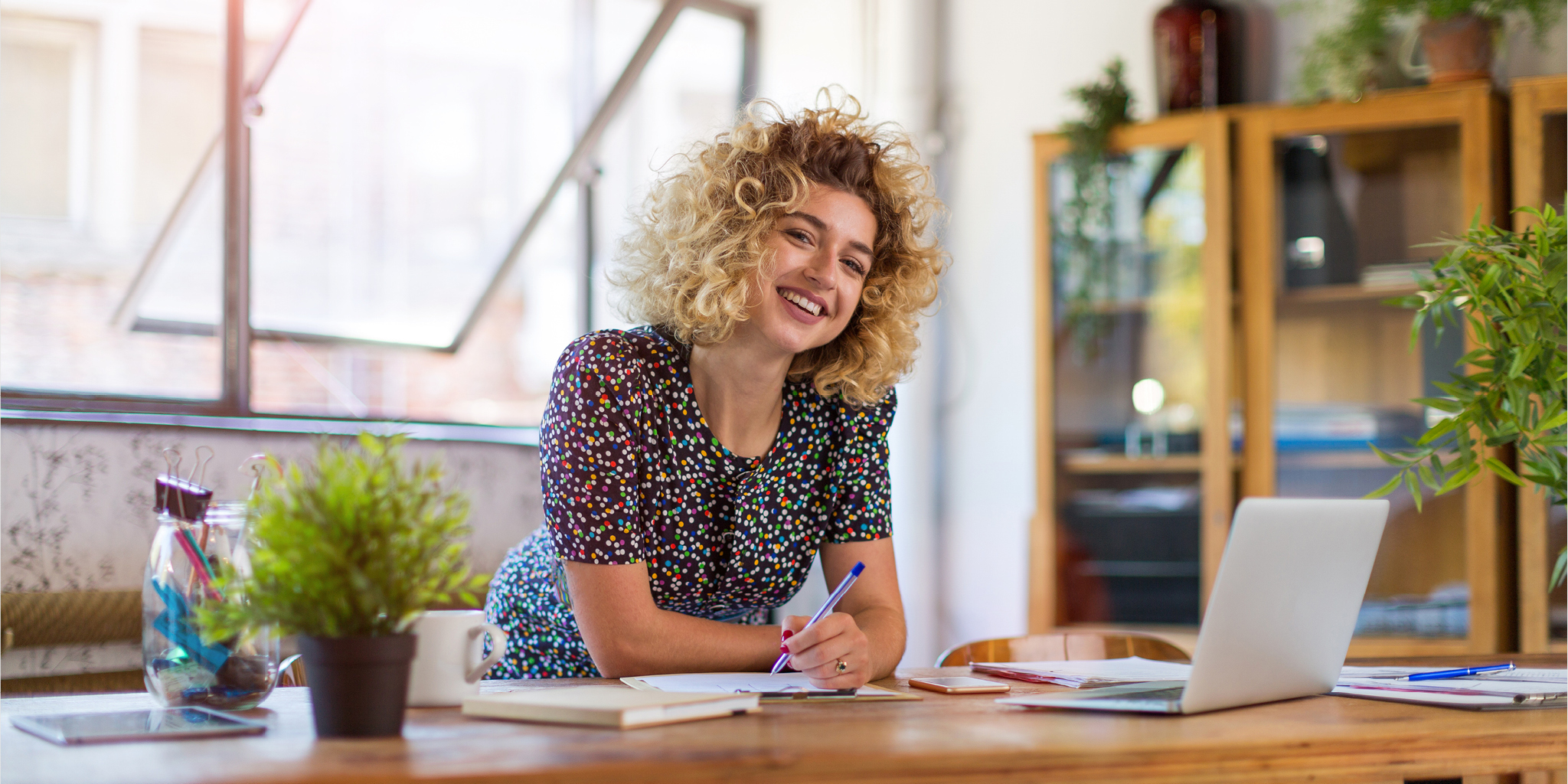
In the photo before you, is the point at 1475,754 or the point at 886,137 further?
the point at 886,137

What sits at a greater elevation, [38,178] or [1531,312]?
[38,178]

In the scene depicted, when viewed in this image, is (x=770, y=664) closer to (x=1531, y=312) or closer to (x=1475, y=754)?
(x=1475, y=754)

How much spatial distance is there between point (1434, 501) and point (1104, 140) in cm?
123

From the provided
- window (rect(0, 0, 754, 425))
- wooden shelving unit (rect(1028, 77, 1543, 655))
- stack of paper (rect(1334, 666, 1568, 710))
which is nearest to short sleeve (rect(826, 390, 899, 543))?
window (rect(0, 0, 754, 425))

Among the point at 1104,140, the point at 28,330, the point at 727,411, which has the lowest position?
the point at 727,411

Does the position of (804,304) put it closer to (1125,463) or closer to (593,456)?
(593,456)

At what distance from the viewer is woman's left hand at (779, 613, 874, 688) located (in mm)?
1290

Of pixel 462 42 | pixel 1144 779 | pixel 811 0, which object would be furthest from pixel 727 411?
pixel 462 42

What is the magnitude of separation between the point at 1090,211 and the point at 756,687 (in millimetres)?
2459

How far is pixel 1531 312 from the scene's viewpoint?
4.44 ft

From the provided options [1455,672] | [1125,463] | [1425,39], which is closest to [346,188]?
[1125,463]

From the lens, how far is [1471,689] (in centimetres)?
125

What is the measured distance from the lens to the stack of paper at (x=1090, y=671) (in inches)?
51.4

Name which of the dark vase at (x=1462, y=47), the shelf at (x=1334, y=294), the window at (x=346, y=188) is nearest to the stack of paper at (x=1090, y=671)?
the window at (x=346, y=188)
